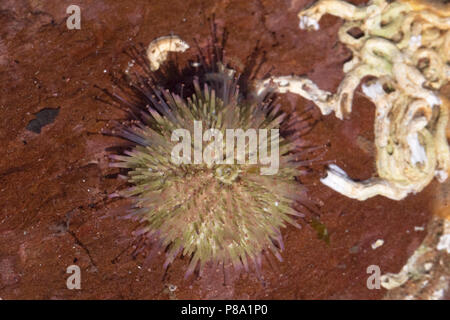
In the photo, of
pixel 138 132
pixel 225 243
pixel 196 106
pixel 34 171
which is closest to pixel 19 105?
pixel 34 171

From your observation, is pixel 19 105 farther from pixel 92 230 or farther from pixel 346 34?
pixel 346 34

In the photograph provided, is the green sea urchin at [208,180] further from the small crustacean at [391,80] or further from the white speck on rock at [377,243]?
the white speck on rock at [377,243]

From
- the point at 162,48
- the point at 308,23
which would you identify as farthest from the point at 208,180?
the point at 308,23

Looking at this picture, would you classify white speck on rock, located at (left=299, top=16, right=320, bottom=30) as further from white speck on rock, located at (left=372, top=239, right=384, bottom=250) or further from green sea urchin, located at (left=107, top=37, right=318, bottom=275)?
white speck on rock, located at (left=372, top=239, right=384, bottom=250)

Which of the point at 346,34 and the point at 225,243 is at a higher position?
the point at 346,34

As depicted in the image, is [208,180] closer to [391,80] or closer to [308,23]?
[308,23]
